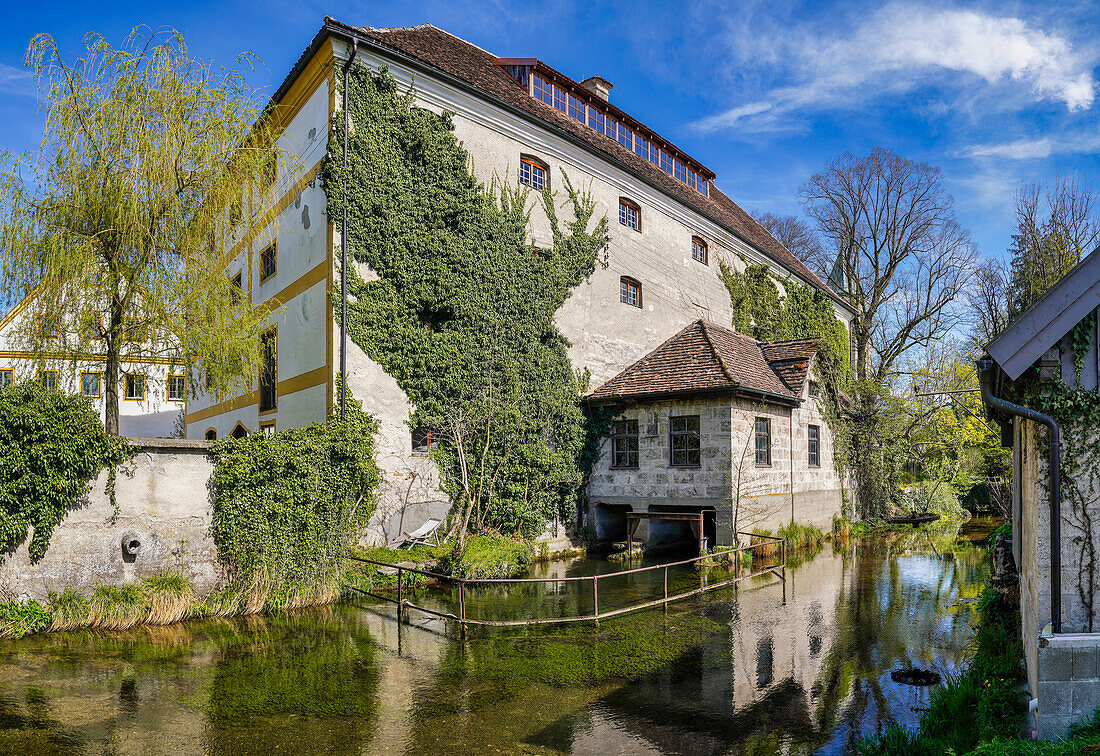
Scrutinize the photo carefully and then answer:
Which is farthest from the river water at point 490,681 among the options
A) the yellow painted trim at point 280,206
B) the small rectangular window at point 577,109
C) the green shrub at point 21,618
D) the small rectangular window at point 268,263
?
the small rectangular window at point 577,109

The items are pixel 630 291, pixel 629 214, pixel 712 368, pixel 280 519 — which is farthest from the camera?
pixel 629 214

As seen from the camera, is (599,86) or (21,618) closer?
(21,618)

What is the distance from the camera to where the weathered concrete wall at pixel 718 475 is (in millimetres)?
17594

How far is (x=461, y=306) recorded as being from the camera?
54.2 feet

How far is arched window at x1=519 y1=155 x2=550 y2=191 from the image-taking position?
19062 mm

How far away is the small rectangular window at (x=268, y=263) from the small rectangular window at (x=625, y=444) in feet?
34.0

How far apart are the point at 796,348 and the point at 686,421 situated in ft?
20.6

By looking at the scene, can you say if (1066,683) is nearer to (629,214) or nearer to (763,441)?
(763,441)

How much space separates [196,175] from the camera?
12180 millimetres

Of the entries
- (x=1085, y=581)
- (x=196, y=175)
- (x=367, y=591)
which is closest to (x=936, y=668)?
(x=1085, y=581)

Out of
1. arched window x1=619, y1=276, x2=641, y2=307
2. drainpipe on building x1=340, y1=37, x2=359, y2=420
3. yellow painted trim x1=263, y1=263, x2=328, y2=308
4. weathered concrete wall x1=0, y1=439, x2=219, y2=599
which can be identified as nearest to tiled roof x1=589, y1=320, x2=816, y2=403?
arched window x1=619, y1=276, x2=641, y2=307

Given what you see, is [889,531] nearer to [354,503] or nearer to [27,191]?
[354,503]

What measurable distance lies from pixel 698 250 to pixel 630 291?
16.3 ft

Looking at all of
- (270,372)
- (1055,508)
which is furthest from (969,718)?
(270,372)
